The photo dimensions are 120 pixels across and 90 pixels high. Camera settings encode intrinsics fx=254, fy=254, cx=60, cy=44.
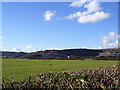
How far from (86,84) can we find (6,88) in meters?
1.43

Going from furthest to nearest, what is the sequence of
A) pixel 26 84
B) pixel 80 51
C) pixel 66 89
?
pixel 80 51 → pixel 26 84 → pixel 66 89

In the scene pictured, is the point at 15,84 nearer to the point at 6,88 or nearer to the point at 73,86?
the point at 6,88

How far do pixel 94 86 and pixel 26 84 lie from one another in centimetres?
124

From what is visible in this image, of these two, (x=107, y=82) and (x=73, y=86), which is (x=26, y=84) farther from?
(x=107, y=82)

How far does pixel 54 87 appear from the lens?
4.44 m

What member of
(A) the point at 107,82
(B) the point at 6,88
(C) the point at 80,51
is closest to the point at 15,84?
(B) the point at 6,88

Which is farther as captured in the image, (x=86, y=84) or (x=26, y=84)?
(x=26, y=84)

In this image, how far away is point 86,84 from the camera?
436cm

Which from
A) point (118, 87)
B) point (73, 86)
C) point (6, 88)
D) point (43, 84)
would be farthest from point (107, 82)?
point (6, 88)

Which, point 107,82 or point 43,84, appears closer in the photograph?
point 43,84

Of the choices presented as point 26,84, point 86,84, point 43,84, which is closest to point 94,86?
point 86,84

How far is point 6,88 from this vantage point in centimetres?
454

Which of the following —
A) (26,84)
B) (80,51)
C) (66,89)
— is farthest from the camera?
(80,51)

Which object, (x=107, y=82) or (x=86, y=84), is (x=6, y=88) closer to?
(x=86, y=84)
